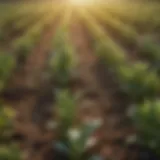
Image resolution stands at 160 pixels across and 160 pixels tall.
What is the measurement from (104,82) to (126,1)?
350cm

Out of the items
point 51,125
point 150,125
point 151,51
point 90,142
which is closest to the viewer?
point 150,125

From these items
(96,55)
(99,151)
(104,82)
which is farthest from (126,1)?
(99,151)

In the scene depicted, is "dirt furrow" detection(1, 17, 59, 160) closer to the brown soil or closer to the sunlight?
the brown soil

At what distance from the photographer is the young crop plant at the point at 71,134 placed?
316 centimetres

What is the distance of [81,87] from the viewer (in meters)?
4.24

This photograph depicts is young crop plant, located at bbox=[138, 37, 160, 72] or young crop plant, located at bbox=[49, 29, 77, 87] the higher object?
young crop plant, located at bbox=[138, 37, 160, 72]

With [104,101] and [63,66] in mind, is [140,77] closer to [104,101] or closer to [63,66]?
[104,101]

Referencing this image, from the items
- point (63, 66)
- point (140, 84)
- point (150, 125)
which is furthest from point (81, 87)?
point (150, 125)

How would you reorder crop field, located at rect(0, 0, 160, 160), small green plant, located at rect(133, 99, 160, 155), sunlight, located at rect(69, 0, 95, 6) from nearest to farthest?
small green plant, located at rect(133, 99, 160, 155), crop field, located at rect(0, 0, 160, 160), sunlight, located at rect(69, 0, 95, 6)

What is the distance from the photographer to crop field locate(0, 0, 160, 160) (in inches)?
128

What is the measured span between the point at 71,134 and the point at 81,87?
1.02 meters

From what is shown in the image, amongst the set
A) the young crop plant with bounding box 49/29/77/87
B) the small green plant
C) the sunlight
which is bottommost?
the small green plant

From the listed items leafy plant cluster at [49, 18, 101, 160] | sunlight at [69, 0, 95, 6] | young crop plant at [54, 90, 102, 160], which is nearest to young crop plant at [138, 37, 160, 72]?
leafy plant cluster at [49, 18, 101, 160]

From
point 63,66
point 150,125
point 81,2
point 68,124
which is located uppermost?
point 81,2
